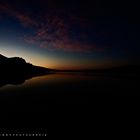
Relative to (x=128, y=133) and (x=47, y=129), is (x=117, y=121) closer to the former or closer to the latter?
(x=128, y=133)

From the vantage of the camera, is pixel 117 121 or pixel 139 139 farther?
pixel 117 121

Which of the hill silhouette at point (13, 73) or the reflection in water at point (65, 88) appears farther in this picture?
the hill silhouette at point (13, 73)

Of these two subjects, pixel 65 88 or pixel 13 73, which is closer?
pixel 65 88

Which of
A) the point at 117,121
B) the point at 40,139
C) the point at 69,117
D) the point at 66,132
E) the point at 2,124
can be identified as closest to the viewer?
the point at 40,139

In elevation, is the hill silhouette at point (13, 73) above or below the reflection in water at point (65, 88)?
above

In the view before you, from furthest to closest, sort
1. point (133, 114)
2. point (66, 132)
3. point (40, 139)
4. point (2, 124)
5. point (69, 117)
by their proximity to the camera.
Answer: point (133, 114) < point (69, 117) < point (2, 124) < point (66, 132) < point (40, 139)

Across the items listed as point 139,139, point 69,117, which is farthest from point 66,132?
point 139,139

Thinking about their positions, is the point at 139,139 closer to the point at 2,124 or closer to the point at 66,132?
A: the point at 66,132

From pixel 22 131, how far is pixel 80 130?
8.51ft

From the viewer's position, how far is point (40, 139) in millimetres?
5105

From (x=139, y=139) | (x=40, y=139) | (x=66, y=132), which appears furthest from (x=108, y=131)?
(x=40, y=139)

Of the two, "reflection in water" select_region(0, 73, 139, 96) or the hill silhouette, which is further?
the hill silhouette

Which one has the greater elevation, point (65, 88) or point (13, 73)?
point (13, 73)

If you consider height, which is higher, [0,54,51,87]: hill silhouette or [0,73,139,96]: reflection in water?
[0,54,51,87]: hill silhouette
